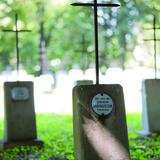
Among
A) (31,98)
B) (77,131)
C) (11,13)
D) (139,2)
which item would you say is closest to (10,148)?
(31,98)

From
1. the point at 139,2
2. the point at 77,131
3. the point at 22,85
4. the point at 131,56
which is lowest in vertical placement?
the point at 77,131

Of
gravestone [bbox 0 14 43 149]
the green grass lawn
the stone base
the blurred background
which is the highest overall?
the blurred background

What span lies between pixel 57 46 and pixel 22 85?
16763 millimetres

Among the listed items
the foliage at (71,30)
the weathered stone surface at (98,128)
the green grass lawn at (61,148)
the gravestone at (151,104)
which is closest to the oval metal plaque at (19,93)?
the green grass lawn at (61,148)

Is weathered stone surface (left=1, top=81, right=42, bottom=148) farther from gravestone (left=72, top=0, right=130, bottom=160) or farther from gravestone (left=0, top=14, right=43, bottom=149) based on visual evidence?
gravestone (left=72, top=0, right=130, bottom=160)

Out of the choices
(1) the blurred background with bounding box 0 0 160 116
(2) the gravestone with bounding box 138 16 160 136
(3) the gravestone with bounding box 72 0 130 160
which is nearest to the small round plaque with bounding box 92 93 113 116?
(3) the gravestone with bounding box 72 0 130 160

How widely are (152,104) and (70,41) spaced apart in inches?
607

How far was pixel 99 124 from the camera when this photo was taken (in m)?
4.87

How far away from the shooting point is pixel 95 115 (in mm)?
4871

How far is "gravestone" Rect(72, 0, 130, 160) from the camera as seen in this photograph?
4.84 meters

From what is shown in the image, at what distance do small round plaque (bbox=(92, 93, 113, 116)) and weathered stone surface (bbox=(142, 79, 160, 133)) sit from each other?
490 centimetres

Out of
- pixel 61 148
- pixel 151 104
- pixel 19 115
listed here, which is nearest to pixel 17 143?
pixel 19 115

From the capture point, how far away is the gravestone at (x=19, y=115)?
8.59 m

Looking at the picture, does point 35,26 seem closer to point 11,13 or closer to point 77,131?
point 11,13
